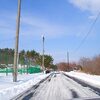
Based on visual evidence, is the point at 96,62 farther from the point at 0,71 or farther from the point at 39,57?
the point at 39,57

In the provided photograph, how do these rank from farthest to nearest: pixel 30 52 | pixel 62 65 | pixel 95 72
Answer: pixel 62 65 < pixel 30 52 < pixel 95 72

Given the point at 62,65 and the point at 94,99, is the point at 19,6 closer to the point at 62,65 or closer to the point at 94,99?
the point at 94,99

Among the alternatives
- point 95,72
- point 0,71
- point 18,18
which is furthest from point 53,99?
point 95,72

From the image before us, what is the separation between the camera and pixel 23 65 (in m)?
64.8

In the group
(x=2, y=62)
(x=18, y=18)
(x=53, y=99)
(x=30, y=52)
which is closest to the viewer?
(x=53, y=99)

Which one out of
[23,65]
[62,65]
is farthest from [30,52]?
[23,65]

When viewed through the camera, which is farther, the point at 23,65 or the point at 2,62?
the point at 23,65

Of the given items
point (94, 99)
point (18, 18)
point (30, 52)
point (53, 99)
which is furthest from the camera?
point (30, 52)

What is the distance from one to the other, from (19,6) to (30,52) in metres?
126

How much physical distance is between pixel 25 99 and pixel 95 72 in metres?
47.1

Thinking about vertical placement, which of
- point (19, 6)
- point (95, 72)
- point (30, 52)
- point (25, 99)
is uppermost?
point (30, 52)

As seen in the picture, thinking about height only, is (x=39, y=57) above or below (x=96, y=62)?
above

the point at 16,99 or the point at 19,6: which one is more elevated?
the point at 19,6

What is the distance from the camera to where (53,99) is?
48.0ft
